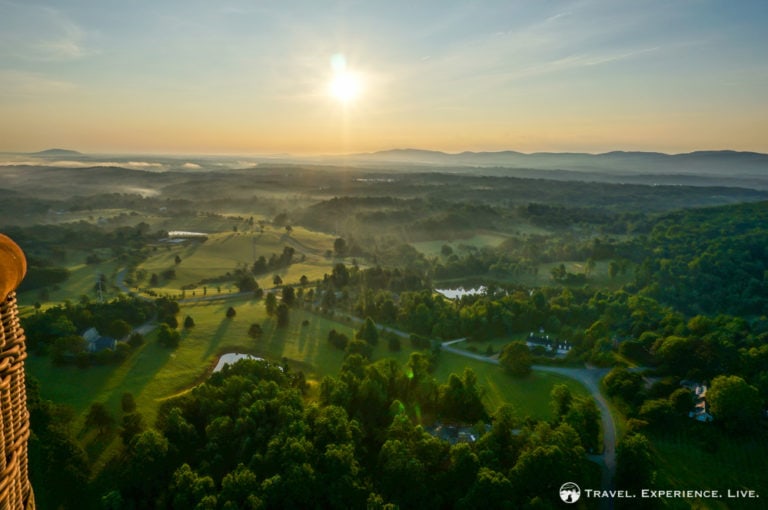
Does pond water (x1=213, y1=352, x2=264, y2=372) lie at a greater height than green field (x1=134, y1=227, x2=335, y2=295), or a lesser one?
lesser

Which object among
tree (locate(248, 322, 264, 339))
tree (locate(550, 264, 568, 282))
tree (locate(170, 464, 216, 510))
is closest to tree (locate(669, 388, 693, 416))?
tree (locate(170, 464, 216, 510))

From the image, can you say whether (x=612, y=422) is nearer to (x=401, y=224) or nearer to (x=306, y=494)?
(x=306, y=494)

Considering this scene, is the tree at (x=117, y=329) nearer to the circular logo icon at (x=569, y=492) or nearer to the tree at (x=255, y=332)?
the tree at (x=255, y=332)

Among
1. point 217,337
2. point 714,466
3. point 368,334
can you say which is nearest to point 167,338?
point 217,337

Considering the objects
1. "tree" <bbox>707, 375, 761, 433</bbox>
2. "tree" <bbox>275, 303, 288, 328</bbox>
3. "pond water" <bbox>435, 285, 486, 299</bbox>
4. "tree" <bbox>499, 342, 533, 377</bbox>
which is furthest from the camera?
"pond water" <bbox>435, 285, 486, 299</bbox>

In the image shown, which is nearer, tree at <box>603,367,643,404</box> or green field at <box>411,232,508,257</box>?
tree at <box>603,367,643,404</box>

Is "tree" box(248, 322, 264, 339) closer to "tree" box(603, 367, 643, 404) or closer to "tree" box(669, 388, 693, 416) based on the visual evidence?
"tree" box(603, 367, 643, 404)

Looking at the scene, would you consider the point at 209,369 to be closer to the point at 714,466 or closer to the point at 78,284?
the point at 714,466
